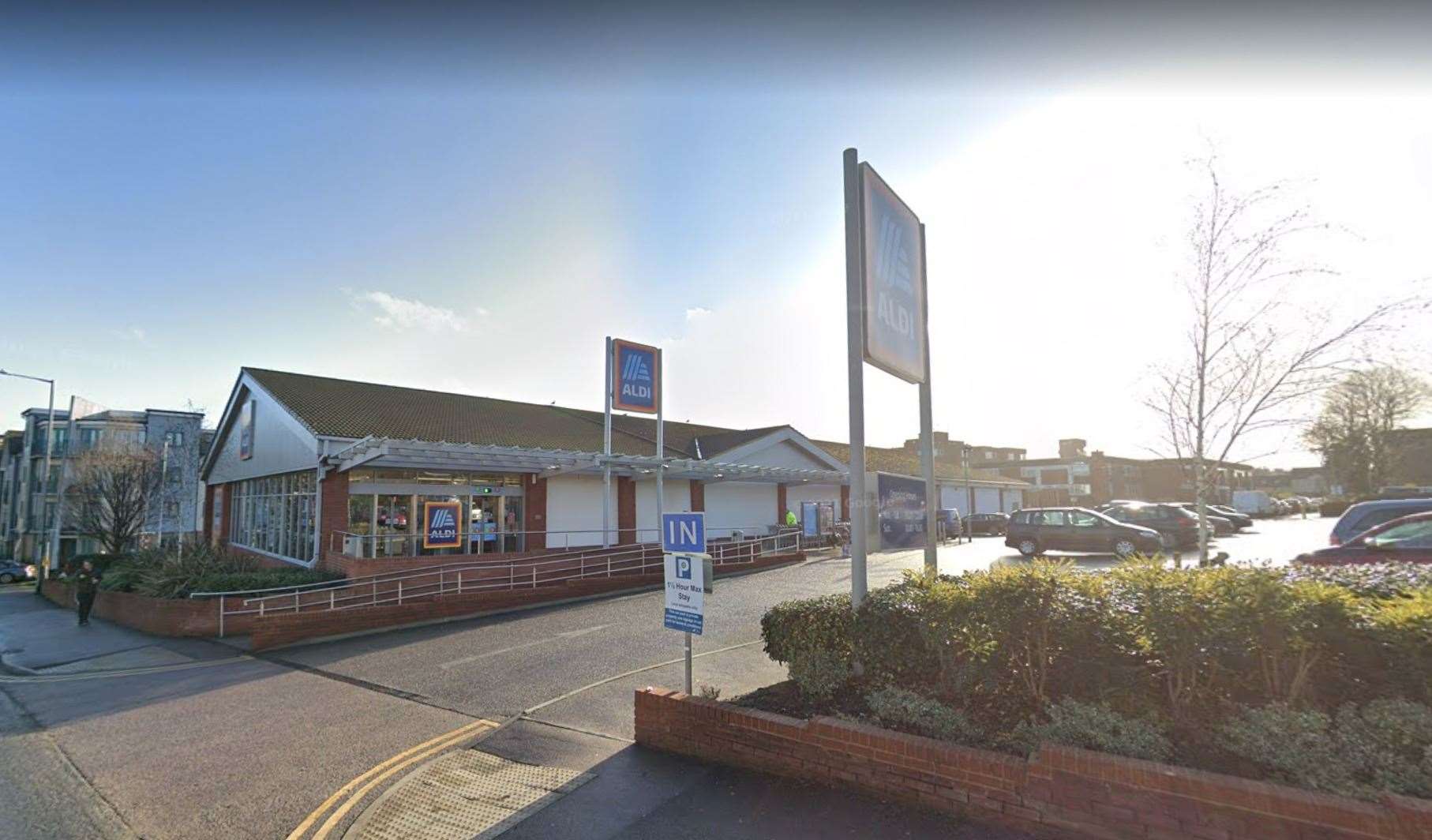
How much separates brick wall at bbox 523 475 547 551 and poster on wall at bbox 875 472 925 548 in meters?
16.9

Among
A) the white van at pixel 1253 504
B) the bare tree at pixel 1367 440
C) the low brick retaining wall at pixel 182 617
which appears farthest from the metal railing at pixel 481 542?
the white van at pixel 1253 504

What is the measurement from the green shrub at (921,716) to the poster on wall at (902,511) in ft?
6.74

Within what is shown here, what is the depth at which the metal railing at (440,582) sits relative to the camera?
1495cm

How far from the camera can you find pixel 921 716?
4.93m

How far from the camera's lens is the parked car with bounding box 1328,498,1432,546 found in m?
11.6

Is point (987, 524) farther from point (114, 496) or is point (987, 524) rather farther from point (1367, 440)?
point (114, 496)

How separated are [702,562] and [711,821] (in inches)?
85.9

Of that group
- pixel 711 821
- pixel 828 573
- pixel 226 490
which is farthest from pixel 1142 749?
pixel 226 490

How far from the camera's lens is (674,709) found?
5895mm

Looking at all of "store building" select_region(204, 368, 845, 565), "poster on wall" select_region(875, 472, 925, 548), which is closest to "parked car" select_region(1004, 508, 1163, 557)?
"store building" select_region(204, 368, 845, 565)

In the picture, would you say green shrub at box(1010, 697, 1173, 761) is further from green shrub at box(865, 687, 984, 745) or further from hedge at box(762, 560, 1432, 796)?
Answer: green shrub at box(865, 687, 984, 745)

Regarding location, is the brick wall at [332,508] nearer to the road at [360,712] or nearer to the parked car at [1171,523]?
the road at [360,712]

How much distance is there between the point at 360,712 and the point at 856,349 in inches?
281

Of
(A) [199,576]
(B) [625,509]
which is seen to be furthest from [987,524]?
(A) [199,576]
